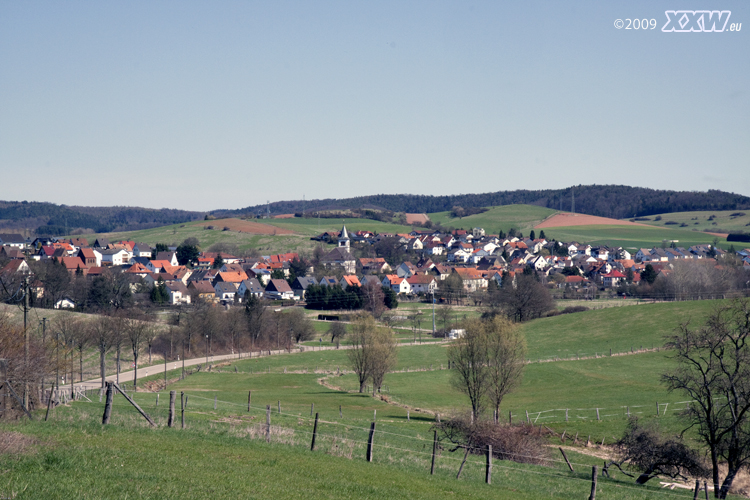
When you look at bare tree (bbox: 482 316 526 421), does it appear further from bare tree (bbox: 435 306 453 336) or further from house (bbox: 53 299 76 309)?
house (bbox: 53 299 76 309)

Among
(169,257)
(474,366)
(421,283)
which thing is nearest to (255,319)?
(474,366)

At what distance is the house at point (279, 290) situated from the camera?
13662 cm

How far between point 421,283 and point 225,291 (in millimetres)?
42853

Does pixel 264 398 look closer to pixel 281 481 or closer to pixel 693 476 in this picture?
pixel 693 476

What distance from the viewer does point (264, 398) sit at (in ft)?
148

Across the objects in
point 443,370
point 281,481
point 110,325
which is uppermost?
point 281,481

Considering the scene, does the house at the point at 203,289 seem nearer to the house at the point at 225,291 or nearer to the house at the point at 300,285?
the house at the point at 225,291

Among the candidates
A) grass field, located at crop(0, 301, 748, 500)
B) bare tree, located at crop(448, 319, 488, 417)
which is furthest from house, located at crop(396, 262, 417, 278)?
bare tree, located at crop(448, 319, 488, 417)

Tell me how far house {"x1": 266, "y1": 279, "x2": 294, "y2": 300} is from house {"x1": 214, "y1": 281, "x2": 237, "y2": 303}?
7.11 meters

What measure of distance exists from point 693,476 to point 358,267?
158076 millimetres

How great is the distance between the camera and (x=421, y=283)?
150000mm

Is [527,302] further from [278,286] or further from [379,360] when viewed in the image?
[278,286]

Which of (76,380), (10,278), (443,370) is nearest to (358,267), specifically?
(10,278)

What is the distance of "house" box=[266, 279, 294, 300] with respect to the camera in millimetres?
136625
